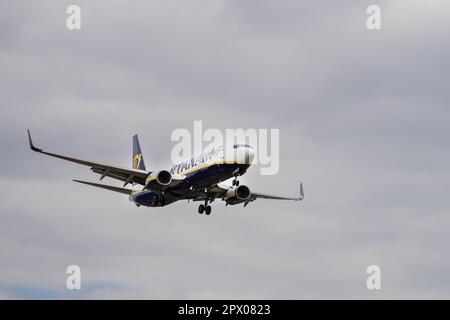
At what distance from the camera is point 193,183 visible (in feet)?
255

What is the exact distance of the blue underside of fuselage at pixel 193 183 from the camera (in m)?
73.6

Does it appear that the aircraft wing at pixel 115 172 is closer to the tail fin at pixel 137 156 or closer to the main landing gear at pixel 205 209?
the main landing gear at pixel 205 209

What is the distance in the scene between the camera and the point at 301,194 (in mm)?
91000

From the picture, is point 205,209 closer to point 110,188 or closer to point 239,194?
point 239,194

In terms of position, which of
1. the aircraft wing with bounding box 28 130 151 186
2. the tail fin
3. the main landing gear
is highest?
the tail fin

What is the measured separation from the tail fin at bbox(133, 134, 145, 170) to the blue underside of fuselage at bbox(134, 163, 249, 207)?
13.6m

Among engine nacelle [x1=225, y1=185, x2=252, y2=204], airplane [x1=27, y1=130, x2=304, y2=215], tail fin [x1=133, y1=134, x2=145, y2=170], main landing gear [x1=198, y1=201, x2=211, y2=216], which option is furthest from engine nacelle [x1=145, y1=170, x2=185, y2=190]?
tail fin [x1=133, y1=134, x2=145, y2=170]

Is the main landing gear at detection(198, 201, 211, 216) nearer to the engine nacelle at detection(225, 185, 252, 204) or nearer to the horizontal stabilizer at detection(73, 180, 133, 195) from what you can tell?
the engine nacelle at detection(225, 185, 252, 204)

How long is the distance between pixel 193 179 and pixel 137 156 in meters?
25.9

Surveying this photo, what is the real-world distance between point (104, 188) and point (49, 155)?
437 inches

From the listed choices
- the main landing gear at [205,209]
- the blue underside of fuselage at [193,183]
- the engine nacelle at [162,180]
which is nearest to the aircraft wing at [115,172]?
the engine nacelle at [162,180]

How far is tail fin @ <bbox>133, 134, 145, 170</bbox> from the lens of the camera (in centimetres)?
10038

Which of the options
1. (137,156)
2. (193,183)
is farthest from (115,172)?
(137,156)
